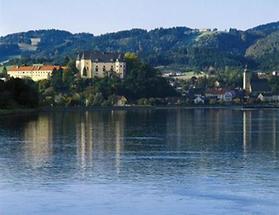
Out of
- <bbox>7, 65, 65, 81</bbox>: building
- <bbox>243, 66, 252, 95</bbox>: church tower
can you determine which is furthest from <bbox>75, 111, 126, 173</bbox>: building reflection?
<bbox>243, 66, 252, 95</bbox>: church tower

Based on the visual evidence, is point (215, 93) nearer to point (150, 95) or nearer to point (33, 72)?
point (150, 95)

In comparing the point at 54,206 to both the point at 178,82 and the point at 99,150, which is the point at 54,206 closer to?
the point at 99,150

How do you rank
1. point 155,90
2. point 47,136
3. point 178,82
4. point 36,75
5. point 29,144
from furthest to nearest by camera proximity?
1. point 178,82
2. point 36,75
3. point 155,90
4. point 47,136
5. point 29,144

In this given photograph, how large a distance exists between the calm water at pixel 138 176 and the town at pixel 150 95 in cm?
5347

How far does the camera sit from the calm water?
14.9 m

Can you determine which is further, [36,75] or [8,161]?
[36,75]

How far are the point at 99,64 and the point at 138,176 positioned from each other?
96.4 meters

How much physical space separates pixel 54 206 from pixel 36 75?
109 meters

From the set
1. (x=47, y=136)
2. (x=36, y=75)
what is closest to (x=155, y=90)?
(x=36, y=75)

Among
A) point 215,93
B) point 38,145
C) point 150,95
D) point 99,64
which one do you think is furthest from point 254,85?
point 38,145

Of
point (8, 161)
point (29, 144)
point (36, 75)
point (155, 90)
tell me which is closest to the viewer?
point (8, 161)

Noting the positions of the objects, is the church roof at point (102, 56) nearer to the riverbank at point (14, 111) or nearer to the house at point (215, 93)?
the house at point (215, 93)

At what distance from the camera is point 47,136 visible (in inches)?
1341

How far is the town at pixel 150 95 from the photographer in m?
98.7
